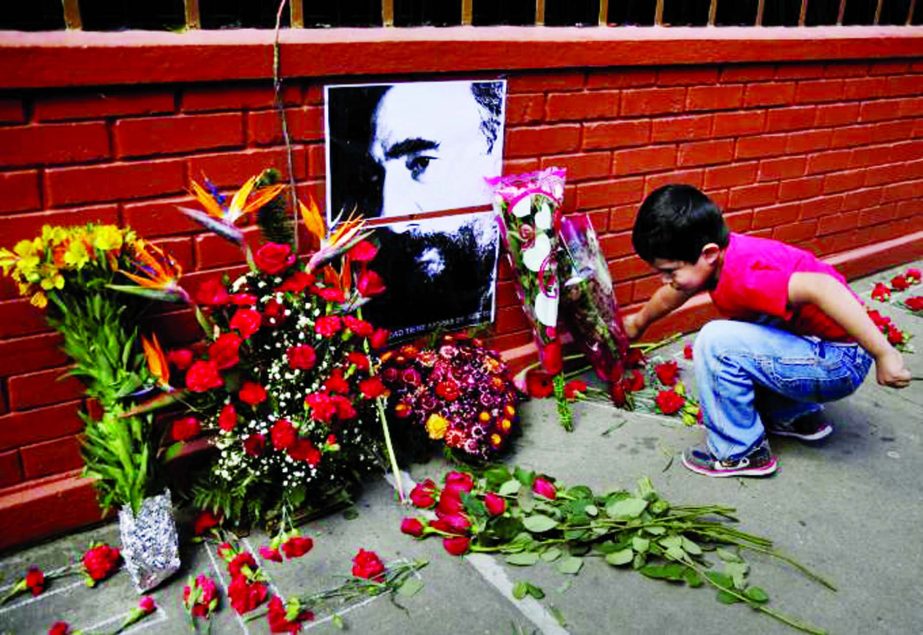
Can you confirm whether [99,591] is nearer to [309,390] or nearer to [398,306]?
[309,390]

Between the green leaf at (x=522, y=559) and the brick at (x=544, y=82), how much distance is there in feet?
5.68

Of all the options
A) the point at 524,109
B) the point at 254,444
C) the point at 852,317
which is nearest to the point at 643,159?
the point at 524,109

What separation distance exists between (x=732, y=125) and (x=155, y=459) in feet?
10.1

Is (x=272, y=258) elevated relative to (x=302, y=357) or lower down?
elevated

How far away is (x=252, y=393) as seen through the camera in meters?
2.48

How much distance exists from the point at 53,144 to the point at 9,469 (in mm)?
1012

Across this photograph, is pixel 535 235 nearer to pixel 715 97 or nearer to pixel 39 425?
pixel 715 97

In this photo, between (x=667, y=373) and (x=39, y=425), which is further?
(x=667, y=373)

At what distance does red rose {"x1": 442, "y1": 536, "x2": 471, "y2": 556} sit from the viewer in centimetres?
260

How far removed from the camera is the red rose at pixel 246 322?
2484 mm

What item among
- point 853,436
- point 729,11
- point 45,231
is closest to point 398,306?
point 45,231

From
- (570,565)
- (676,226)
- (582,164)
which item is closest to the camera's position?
(570,565)

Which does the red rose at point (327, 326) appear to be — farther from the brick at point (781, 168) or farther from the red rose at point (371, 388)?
the brick at point (781, 168)

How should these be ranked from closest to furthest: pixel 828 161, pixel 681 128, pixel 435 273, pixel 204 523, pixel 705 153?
pixel 204 523 → pixel 435 273 → pixel 681 128 → pixel 705 153 → pixel 828 161
